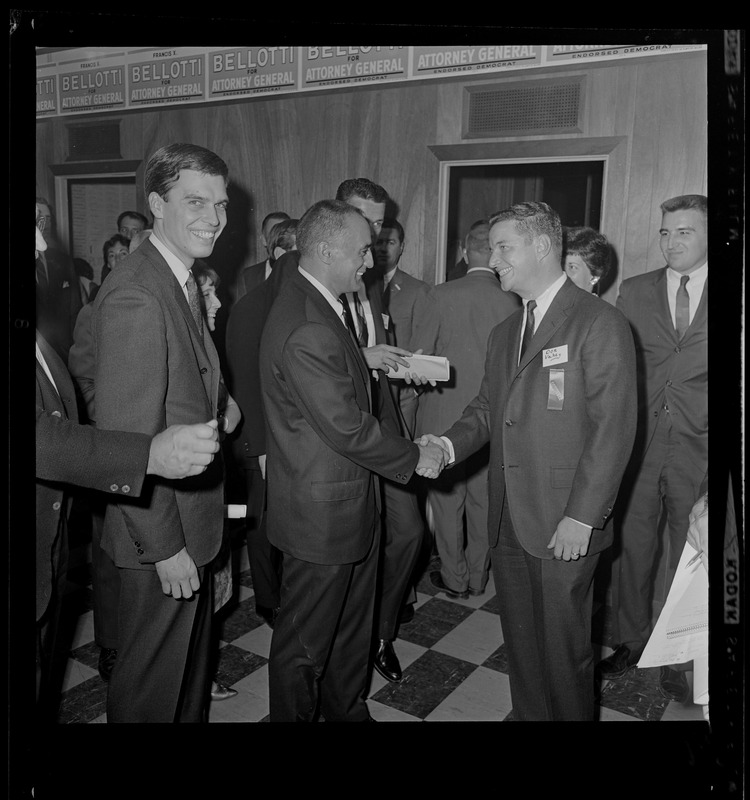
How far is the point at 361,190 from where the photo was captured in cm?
187

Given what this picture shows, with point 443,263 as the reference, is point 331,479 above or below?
below

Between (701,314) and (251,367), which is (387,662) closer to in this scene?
(251,367)

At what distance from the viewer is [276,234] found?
189 cm

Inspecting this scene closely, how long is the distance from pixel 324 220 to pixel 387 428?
2.12 feet

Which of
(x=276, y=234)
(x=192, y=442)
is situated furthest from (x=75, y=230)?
(x=192, y=442)

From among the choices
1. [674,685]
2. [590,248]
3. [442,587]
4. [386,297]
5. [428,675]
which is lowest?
[428,675]

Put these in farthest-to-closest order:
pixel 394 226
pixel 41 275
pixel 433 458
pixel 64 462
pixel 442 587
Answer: pixel 442 587
pixel 433 458
pixel 394 226
pixel 41 275
pixel 64 462

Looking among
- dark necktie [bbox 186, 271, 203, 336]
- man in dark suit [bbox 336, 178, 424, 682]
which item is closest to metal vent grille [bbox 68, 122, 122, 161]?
dark necktie [bbox 186, 271, 203, 336]

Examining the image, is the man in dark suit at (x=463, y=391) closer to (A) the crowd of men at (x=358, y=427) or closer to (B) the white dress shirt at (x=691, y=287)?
(A) the crowd of men at (x=358, y=427)

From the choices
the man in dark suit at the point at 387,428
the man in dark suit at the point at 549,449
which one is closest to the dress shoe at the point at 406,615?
the man in dark suit at the point at 387,428

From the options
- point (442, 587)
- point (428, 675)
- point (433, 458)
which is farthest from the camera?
point (442, 587)

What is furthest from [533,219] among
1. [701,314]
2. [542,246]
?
[701,314]
